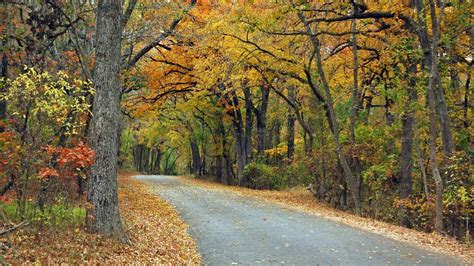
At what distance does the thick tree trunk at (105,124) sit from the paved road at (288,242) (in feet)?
6.94

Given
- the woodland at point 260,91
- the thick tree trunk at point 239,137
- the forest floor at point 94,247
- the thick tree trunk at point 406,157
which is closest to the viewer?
the forest floor at point 94,247

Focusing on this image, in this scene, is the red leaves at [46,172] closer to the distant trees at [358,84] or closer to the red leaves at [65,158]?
the red leaves at [65,158]

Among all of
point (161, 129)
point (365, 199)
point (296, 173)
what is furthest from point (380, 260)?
point (161, 129)

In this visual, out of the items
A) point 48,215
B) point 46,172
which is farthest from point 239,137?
point 46,172

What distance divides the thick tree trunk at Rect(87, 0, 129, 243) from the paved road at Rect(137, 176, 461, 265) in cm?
211

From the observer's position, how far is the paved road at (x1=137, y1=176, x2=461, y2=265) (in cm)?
848

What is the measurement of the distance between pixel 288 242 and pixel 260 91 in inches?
740

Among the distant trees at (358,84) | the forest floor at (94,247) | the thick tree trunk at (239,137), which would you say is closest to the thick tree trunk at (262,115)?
the distant trees at (358,84)

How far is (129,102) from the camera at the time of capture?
2741cm

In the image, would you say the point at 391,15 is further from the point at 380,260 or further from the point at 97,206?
the point at 97,206

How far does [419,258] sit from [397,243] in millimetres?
1442

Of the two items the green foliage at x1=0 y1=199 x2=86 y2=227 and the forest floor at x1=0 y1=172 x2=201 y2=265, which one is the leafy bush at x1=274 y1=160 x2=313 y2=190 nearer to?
the forest floor at x1=0 y1=172 x2=201 y2=265

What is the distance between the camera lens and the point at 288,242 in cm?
1002

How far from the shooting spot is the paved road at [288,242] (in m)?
8.48
